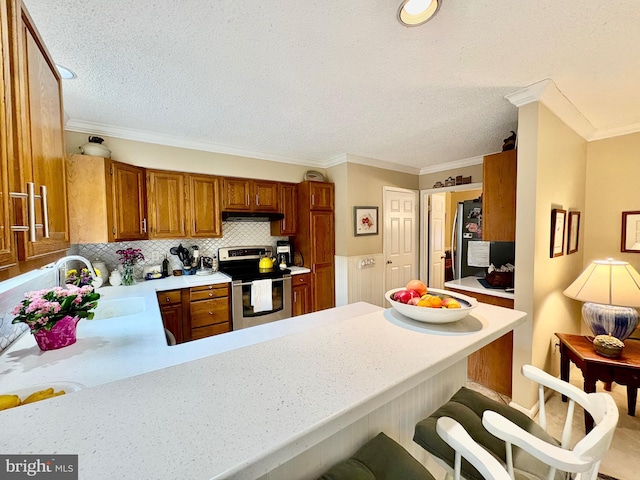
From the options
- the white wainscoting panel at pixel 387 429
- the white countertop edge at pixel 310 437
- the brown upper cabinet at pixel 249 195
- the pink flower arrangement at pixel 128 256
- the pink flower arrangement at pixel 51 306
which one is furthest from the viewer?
the brown upper cabinet at pixel 249 195

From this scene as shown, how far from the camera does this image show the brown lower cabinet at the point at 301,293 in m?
3.48

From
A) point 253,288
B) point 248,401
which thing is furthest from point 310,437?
point 253,288

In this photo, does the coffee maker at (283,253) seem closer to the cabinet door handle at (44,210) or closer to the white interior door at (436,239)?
the white interior door at (436,239)

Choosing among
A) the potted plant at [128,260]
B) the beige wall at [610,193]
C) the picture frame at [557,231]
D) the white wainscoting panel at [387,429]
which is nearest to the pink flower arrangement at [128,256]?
the potted plant at [128,260]

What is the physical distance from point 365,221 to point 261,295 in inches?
71.3

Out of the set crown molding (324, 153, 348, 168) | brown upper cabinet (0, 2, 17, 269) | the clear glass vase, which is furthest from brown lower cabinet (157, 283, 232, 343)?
crown molding (324, 153, 348, 168)

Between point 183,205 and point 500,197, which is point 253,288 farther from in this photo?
point 500,197

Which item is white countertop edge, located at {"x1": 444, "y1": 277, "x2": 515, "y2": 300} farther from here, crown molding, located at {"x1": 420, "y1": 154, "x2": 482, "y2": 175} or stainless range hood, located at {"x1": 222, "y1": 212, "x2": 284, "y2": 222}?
stainless range hood, located at {"x1": 222, "y1": 212, "x2": 284, "y2": 222}

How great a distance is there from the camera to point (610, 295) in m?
1.81

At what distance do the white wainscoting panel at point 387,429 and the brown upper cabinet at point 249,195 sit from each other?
2.85 meters

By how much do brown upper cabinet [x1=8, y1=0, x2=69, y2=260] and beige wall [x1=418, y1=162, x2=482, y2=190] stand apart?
4.29 meters

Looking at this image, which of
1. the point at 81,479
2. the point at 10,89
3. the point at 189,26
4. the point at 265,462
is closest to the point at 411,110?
the point at 189,26

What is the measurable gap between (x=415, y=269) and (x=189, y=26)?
170 inches

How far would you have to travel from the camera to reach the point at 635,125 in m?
2.48
